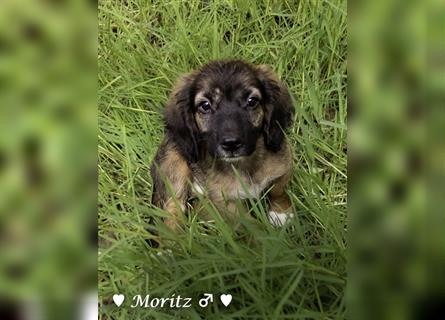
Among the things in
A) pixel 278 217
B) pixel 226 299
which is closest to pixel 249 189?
pixel 278 217

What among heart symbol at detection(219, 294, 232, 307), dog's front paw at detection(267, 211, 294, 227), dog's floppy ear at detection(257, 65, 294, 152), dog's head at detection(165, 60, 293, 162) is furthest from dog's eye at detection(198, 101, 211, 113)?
heart symbol at detection(219, 294, 232, 307)

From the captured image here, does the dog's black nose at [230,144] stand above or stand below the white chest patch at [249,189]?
above

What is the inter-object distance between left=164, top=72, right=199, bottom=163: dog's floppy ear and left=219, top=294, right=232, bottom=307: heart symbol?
0.85ft

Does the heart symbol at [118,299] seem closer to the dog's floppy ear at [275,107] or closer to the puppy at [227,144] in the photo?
the puppy at [227,144]

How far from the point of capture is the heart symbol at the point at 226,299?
3.89ft

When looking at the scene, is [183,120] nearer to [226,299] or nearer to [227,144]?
[227,144]

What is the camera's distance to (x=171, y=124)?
4.11ft

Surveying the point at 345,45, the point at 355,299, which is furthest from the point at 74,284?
the point at 345,45

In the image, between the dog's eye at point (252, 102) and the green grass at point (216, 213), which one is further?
the dog's eye at point (252, 102)

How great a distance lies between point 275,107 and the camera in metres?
1.24

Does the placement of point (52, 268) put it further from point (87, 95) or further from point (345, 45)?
point (345, 45)

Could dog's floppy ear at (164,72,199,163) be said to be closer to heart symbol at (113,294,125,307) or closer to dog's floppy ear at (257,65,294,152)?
dog's floppy ear at (257,65,294,152)

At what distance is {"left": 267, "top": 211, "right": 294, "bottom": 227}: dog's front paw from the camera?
48.1 inches

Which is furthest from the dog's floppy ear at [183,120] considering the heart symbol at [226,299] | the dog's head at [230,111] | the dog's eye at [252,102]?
the heart symbol at [226,299]
